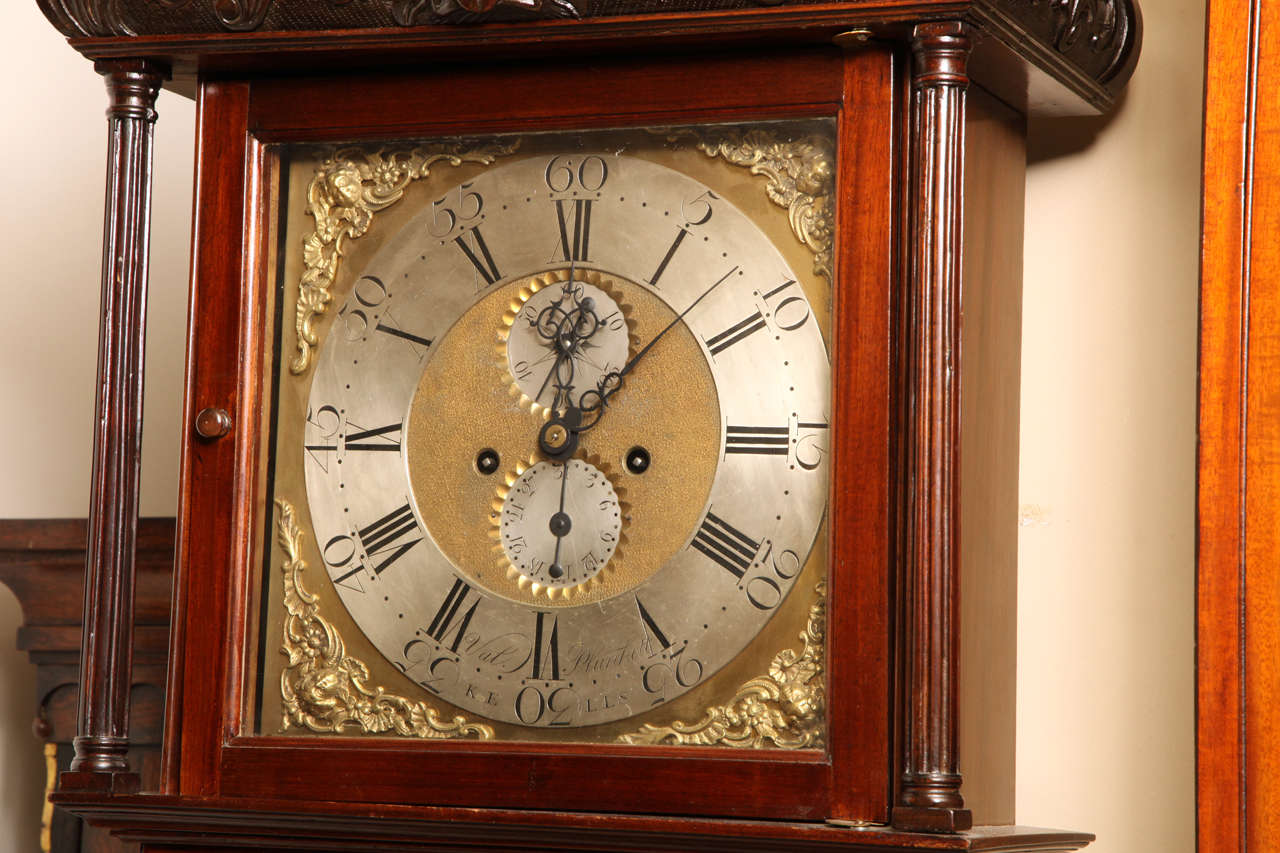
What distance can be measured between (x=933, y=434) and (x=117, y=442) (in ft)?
2.26

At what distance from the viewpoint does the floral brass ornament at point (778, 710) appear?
4.45 feet

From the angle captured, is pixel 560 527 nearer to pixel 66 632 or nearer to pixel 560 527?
pixel 560 527

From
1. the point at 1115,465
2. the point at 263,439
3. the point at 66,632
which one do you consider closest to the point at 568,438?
the point at 263,439

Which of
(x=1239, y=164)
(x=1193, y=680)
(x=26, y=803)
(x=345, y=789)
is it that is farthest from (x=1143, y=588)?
(x=26, y=803)

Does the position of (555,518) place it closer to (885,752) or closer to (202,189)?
(885,752)

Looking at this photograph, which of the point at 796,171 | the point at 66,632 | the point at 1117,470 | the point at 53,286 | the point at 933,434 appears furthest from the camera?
the point at 53,286

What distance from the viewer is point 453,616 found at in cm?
145

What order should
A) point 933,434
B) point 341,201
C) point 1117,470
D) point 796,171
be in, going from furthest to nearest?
point 1117,470, point 341,201, point 796,171, point 933,434

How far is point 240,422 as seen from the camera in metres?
1.50

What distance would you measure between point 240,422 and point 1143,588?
85 cm

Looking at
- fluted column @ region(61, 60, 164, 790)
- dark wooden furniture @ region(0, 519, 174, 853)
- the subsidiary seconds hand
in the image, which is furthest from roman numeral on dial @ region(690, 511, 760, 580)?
dark wooden furniture @ region(0, 519, 174, 853)

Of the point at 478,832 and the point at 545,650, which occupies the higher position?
the point at 545,650

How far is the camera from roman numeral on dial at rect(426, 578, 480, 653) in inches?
57.0

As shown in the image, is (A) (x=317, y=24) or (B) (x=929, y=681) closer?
(B) (x=929, y=681)
